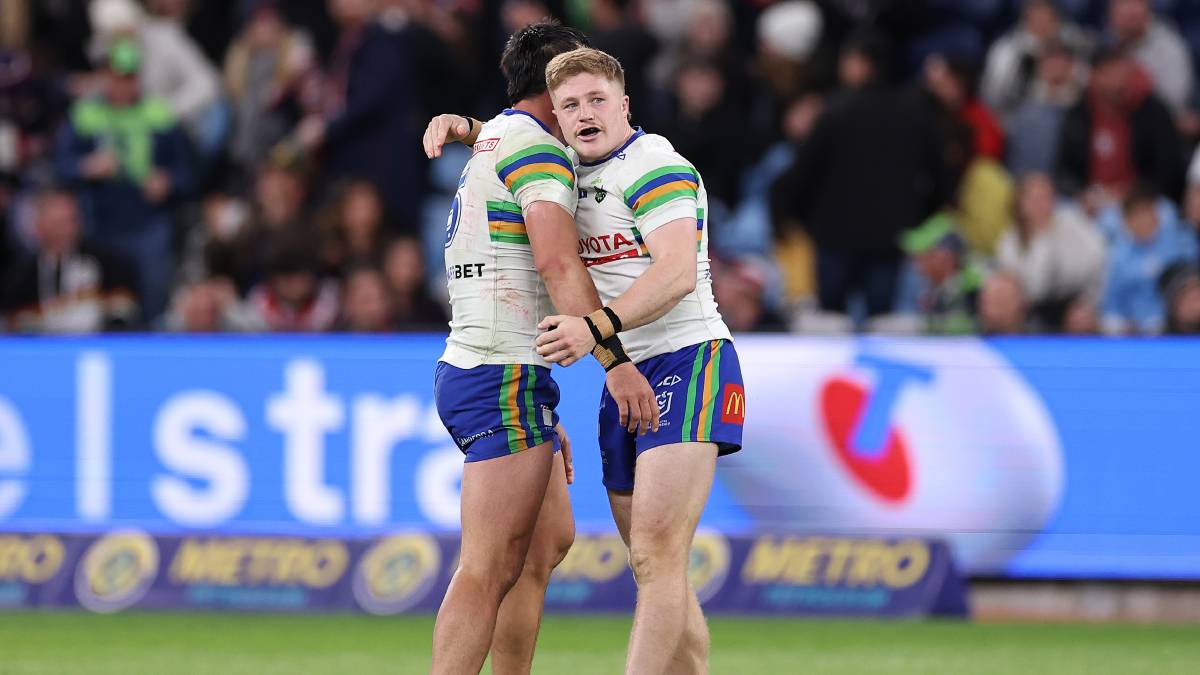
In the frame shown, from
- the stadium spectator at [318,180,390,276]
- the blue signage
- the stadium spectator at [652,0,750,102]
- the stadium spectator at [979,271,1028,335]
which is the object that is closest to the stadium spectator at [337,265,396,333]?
the stadium spectator at [318,180,390,276]

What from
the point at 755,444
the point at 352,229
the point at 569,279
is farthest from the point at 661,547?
the point at 352,229

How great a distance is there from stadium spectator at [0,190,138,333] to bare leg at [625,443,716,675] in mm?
7705

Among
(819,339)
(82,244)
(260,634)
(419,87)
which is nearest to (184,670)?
(260,634)

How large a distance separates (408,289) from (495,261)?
649 cm

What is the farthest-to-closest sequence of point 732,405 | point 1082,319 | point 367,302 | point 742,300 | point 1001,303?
point 367,302
point 742,300
point 1082,319
point 1001,303
point 732,405

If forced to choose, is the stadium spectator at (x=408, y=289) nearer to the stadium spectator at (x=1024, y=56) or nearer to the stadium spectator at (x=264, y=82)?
the stadium spectator at (x=264, y=82)

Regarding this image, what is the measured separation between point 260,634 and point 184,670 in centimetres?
168

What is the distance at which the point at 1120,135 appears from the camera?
1405cm

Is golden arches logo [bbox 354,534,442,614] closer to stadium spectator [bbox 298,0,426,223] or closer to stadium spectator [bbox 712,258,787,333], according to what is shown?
stadium spectator [bbox 712,258,787,333]

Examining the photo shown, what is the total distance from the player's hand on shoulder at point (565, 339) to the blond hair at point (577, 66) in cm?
79

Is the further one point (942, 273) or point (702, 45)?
point (702, 45)

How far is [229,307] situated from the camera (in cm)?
1346

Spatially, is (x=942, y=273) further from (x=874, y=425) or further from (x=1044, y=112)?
(x=1044, y=112)

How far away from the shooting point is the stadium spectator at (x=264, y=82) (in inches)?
619
